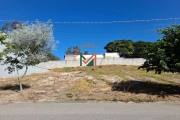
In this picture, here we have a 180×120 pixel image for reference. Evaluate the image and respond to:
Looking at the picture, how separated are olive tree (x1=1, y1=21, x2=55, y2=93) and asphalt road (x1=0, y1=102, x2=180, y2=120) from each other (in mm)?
3074

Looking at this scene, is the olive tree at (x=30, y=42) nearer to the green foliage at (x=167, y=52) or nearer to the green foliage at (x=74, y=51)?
the green foliage at (x=167, y=52)

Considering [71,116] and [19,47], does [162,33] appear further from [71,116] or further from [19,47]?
[19,47]

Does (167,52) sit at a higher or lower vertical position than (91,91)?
higher

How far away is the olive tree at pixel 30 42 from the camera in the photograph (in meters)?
7.93

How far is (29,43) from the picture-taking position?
26.6 ft

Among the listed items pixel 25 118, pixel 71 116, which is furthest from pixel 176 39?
pixel 25 118

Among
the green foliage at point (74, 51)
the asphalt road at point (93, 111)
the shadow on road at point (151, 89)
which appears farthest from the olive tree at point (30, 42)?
the green foliage at point (74, 51)

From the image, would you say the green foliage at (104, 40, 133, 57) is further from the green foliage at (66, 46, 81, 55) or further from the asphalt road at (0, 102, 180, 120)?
the asphalt road at (0, 102, 180, 120)

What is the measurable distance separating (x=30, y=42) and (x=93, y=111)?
4.70 meters

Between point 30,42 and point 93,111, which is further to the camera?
point 30,42

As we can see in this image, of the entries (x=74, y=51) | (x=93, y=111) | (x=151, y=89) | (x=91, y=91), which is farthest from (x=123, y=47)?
(x=93, y=111)

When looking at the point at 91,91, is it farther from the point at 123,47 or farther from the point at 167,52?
the point at 123,47

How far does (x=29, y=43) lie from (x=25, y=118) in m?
4.33

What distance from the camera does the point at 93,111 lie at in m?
5.25
